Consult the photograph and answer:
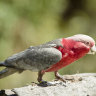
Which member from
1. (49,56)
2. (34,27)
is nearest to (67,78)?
(49,56)

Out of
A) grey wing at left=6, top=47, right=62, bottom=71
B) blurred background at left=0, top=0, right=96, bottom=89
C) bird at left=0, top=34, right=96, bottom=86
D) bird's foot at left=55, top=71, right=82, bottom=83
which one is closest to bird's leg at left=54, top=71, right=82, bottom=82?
bird's foot at left=55, top=71, right=82, bottom=83

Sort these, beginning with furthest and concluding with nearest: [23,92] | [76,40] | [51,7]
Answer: [51,7] → [76,40] → [23,92]

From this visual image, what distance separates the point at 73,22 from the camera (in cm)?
809

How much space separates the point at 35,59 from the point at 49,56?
0.17 metres

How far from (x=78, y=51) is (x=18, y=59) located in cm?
74

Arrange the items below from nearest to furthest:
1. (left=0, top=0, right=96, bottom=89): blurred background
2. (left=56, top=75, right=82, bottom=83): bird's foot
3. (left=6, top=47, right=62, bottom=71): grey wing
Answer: (left=6, top=47, right=62, bottom=71): grey wing < (left=56, top=75, right=82, bottom=83): bird's foot < (left=0, top=0, right=96, bottom=89): blurred background

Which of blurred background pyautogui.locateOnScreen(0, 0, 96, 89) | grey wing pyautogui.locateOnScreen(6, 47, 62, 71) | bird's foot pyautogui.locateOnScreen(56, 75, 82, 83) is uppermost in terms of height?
blurred background pyautogui.locateOnScreen(0, 0, 96, 89)

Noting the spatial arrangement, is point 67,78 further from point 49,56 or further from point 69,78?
point 49,56

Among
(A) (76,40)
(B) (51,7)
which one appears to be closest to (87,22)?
(B) (51,7)

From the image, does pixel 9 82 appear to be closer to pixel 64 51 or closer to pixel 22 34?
pixel 22 34

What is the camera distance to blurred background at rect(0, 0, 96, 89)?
22.6ft

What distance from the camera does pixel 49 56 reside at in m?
4.18

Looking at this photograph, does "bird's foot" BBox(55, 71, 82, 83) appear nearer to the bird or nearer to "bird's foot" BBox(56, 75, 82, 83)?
"bird's foot" BBox(56, 75, 82, 83)

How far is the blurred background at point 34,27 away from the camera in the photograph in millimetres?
6902
